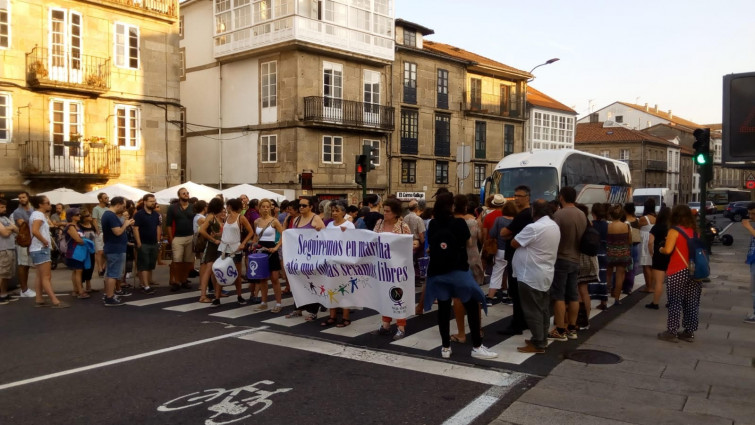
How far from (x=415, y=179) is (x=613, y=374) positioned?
30634mm

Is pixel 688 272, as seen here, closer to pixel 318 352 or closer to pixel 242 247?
pixel 318 352

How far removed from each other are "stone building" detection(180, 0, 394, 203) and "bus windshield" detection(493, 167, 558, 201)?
8412 mm

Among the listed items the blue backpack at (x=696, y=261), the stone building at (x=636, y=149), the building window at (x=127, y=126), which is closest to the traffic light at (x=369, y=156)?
the blue backpack at (x=696, y=261)

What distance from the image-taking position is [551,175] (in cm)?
1978

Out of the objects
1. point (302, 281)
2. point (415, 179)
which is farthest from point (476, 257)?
point (415, 179)

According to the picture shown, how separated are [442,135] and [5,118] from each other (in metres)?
25.4

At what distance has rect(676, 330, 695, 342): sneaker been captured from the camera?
7789 mm

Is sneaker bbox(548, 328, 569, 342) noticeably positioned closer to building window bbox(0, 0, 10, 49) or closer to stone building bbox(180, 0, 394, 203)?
stone building bbox(180, 0, 394, 203)

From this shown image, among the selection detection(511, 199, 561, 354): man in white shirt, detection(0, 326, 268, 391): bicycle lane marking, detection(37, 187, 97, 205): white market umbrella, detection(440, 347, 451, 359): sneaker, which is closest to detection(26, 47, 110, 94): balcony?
detection(37, 187, 97, 205): white market umbrella

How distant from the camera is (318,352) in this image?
7.14 metres

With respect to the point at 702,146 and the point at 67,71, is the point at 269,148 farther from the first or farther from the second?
the point at 702,146

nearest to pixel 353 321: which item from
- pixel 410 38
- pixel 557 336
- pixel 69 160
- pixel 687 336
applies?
pixel 557 336

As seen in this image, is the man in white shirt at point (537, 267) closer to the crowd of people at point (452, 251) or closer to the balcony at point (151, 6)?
the crowd of people at point (452, 251)

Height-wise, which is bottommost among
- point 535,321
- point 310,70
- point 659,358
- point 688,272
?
point 659,358
